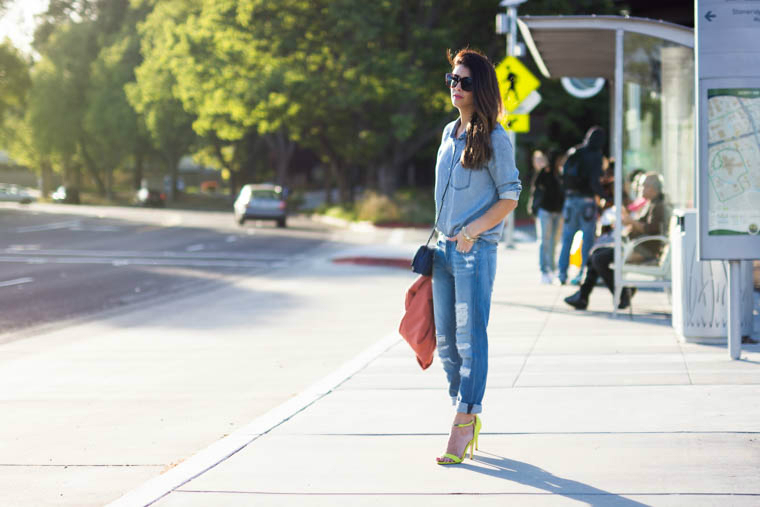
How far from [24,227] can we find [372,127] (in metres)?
13.5

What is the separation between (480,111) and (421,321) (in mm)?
1114

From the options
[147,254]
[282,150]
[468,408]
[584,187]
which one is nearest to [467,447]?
[468,408]

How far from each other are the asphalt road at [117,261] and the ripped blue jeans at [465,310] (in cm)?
720

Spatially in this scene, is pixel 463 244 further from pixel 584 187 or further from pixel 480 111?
pixel 584 187

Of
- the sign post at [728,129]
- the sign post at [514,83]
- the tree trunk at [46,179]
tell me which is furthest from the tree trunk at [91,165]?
the sign post at [728,129]

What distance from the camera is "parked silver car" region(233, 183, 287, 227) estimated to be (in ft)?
124

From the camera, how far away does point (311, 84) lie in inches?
1502

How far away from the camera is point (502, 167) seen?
5.27 meters

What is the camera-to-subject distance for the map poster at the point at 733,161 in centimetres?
774

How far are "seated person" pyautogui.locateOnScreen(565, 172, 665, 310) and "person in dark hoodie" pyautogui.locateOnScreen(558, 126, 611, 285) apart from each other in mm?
839

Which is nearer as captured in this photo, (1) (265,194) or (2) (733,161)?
(2) (733,161)

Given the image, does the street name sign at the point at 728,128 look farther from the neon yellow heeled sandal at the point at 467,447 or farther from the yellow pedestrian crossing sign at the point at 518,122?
the yellow pedestrian crossing sign at the point at 518,122

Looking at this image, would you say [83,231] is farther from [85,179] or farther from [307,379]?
[85,179]

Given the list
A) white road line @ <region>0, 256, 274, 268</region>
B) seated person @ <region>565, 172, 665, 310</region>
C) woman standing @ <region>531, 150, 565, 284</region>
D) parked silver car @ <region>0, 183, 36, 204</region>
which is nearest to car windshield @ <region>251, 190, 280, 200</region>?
white road line @ <region>0, 256, 274, 268</region>
